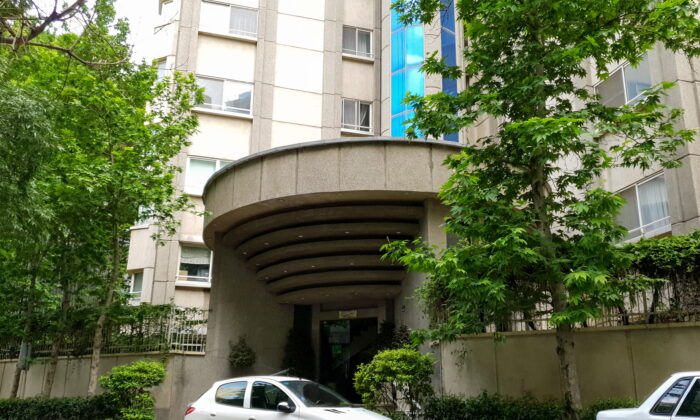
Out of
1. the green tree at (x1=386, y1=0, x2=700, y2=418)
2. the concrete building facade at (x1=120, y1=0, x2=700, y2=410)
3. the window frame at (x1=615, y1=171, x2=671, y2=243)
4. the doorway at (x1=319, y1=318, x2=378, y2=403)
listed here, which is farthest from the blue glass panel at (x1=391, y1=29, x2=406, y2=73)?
the green tree at (x1=386, y1=0, x2=700, y2=418)

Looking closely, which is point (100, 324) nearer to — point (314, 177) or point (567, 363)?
point (314, 177)

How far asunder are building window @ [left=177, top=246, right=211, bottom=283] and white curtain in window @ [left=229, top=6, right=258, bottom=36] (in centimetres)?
1047

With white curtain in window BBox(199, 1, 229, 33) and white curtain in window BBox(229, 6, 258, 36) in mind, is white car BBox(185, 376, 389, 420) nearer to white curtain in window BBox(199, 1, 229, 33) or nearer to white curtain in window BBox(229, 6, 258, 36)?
white curtain in window BBox(199, 1, 229, 33)

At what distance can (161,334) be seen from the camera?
58.4ft

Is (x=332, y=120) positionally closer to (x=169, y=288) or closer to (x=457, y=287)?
(x=169, y=288)

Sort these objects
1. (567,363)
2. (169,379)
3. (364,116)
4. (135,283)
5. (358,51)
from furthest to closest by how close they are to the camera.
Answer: (358,51) < (364,116) < (135,283) < (169,379) < (567,363)

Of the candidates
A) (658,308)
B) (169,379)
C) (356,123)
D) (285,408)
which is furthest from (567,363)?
(356,123)

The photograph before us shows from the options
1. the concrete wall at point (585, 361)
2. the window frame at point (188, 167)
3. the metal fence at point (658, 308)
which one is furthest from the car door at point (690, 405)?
the window frame at point (188, 167)

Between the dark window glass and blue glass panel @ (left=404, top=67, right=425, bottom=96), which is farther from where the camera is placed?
blue glass panel @ (left=404, top=67, right=425, bottom=96)

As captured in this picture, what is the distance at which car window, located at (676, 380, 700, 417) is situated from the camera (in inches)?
261

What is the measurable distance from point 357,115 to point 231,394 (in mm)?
19973

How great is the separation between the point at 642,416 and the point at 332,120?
2221 cm

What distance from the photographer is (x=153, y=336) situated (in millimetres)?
17984

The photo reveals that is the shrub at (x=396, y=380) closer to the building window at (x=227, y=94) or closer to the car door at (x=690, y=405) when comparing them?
the car door at (x=690, y=405)
